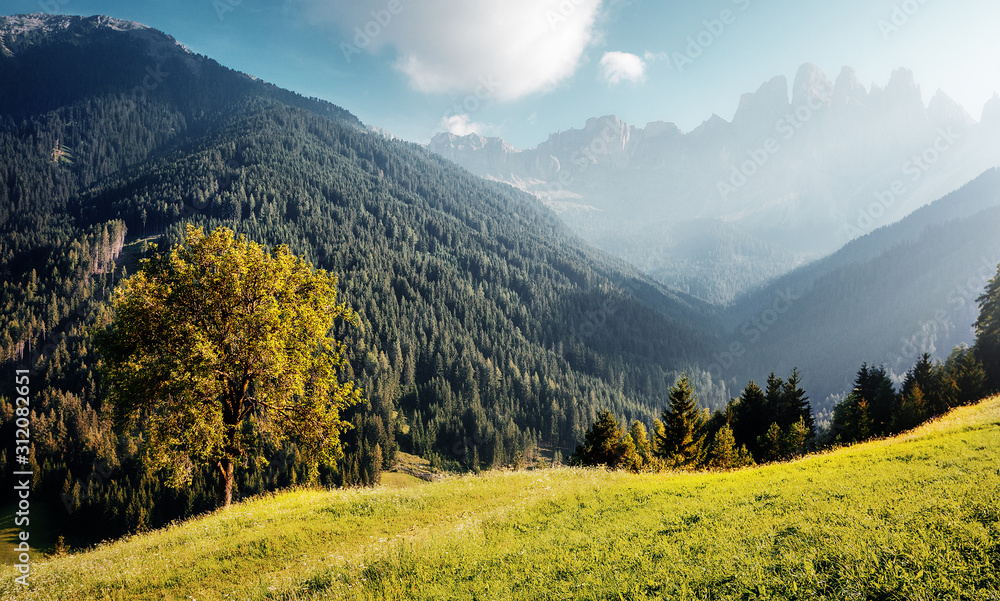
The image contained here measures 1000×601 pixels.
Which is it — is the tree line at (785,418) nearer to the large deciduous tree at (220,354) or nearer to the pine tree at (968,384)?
the pine tree at (968,384)

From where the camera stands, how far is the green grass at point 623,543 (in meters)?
7.54

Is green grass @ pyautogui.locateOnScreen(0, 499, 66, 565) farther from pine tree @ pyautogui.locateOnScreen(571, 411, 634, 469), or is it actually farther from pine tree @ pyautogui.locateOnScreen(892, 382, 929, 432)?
pine tree @ pyautogui.locateOnScreen(892, 382, 929, 432)

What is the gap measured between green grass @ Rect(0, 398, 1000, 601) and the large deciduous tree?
11.1ft

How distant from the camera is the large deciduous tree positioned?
17.5m

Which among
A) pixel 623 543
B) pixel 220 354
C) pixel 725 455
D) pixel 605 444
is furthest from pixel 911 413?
pixel 220 354

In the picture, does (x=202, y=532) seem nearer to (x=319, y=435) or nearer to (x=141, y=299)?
(x=319, y=435)

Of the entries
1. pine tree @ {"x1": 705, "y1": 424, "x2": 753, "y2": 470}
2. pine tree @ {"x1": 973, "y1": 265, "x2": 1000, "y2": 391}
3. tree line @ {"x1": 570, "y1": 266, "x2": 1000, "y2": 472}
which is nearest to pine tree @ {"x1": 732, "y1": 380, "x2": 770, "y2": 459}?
tree line @ {"x1": 570, "y1": 266, "x2": 1000, "y2": 472}

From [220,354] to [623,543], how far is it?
18203 millimetres

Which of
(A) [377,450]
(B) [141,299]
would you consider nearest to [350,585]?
(B) [141,299]

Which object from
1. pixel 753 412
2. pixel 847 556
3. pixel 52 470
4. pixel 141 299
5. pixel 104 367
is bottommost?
pixel 52 470

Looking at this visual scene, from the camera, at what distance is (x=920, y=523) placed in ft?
28.8

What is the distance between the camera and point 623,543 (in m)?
10.9

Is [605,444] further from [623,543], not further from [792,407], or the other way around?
[623,543]

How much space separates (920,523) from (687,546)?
4868 mm
